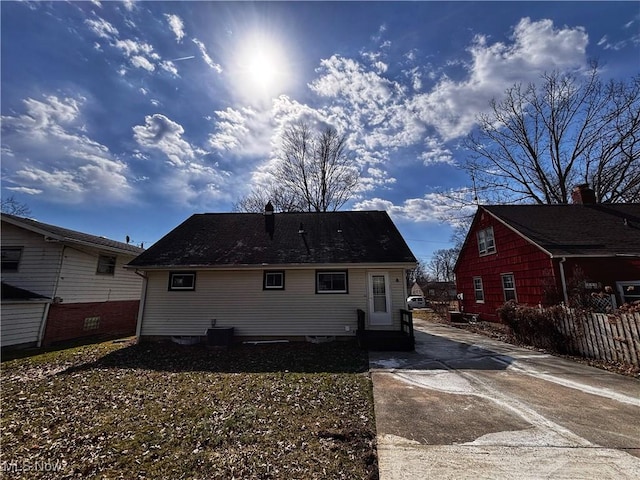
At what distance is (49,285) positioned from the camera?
1101 cm

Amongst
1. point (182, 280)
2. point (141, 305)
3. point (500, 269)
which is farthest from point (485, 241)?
point (141, 305)

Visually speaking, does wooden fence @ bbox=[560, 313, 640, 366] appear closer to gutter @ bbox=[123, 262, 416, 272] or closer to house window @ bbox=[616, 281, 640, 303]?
A: house window @ bbox=[616, 281, 640, 303]

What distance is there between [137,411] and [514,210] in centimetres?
1752

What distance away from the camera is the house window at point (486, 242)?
15.4 metres

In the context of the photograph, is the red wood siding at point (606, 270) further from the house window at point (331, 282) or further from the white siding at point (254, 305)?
the house window at point (331, 282)

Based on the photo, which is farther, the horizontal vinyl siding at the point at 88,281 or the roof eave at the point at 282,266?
the horizontal vinyl siding at the point at 88,281

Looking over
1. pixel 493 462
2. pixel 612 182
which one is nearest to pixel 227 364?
pixel 493 462

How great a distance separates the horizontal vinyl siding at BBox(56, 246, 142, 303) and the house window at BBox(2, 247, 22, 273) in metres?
1.80

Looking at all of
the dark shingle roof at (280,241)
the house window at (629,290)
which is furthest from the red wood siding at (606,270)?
the dark shingle roof at (280,241)

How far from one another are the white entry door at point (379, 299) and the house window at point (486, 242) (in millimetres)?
8347

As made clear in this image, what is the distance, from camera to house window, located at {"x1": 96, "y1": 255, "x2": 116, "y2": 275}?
13.3 meters

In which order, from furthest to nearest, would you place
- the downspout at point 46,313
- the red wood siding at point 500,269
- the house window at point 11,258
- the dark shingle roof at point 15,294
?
the red wood siding at point 500,269 < the house window at point 11,258 < the downspout at point 46,313 < the dark shingle roof at point 15,294

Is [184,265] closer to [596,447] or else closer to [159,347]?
[159,347]

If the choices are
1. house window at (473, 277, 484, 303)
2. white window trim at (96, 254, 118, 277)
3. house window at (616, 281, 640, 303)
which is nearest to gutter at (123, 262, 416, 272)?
white window trim at (96, 254, 118, 277)
